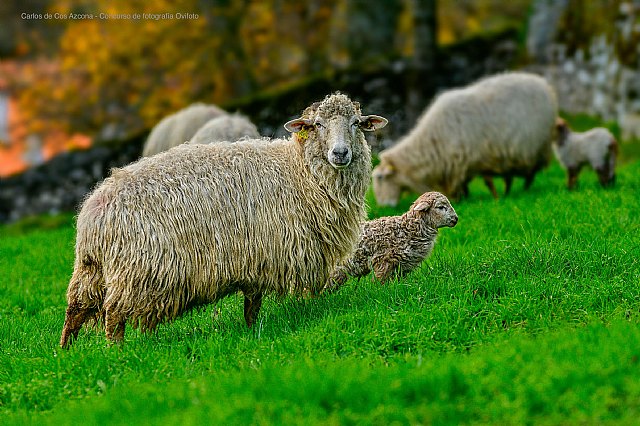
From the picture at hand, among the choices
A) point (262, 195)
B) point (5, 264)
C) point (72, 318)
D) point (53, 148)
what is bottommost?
point (53, 148)

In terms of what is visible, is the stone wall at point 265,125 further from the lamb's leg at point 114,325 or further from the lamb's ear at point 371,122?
the lamb's leg at point 114,325

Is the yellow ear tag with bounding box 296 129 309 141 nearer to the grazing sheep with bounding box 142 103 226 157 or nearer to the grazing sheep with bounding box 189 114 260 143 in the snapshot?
the grazing sheep with bounding box 189 114 260 143

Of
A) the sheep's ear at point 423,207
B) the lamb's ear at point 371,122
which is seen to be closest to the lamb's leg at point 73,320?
the lamb's ear at point 371,122

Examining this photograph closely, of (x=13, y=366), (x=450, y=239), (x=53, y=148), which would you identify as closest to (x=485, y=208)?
(x=450, y=239)

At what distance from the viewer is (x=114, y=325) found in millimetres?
6398

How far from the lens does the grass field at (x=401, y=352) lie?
4.73 metres

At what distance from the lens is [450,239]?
29.1ft

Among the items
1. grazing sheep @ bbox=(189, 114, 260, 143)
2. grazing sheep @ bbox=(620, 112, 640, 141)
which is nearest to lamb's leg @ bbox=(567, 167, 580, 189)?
grazing sheep @ bbox=(620, 112, 640, 141)

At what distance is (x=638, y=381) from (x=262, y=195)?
3.27 m

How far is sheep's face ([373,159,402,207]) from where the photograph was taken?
11.8m

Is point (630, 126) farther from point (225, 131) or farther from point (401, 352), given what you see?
point (401, 352)

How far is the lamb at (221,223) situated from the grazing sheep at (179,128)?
16.6 feet

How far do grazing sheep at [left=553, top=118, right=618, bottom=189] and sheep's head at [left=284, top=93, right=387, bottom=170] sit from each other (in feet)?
15.8

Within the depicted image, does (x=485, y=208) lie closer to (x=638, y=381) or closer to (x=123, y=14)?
(x=638, y=381)
